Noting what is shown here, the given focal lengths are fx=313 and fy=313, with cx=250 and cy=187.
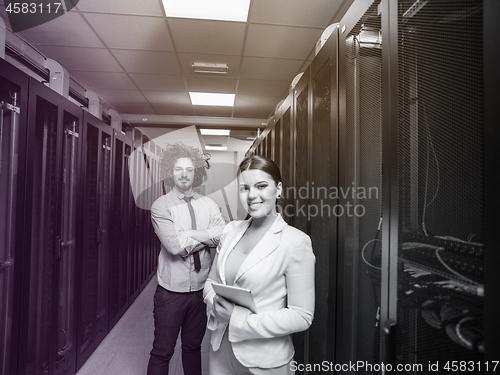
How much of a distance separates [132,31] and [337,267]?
Answer: 8.43ft

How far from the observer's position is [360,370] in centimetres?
92

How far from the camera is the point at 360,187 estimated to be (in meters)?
0.96

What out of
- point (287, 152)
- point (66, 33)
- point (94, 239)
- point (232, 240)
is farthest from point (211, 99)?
point (232, 240)

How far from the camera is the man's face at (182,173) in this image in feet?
6.32

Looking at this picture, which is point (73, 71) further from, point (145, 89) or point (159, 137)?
point (159, 137)

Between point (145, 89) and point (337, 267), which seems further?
point (145, 89)

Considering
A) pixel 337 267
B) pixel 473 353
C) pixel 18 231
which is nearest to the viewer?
pixel 473 353

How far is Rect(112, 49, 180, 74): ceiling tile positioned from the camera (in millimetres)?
3043

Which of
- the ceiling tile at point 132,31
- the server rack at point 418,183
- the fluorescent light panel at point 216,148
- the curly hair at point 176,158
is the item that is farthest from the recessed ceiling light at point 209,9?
the fluorescent light panel at point 216,148

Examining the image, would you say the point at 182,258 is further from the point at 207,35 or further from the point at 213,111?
the point at 213,111

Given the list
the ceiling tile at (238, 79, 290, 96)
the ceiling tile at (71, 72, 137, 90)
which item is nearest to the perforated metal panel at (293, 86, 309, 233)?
the ceiling tile at (238, 79, 290, 96)

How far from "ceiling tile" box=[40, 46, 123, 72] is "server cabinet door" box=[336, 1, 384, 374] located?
280cm

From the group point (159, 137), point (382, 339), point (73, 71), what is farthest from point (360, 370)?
point (159, 137)

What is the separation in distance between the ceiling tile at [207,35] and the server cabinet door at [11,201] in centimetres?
142
